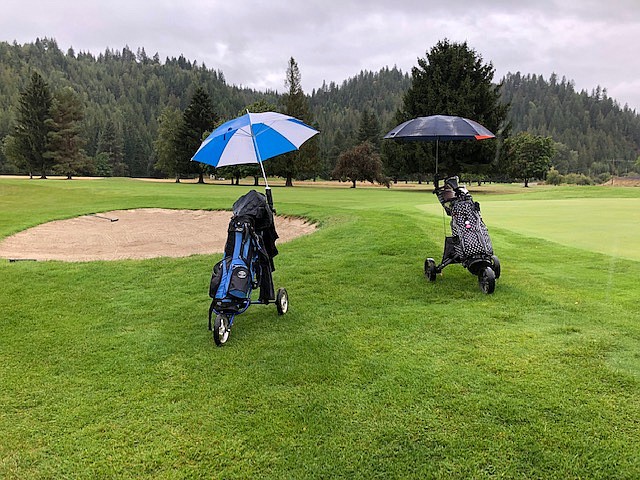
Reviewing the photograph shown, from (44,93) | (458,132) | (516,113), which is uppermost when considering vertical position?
(516,113)

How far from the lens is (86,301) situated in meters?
7.12

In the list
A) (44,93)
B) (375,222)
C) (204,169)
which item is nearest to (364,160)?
(204,169)

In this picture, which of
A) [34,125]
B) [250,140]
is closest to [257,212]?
[250,140]

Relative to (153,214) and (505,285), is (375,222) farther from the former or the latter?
(153,214)

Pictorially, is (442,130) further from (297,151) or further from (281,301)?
(297,151)

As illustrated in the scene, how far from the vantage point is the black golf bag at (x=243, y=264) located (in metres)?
5.21

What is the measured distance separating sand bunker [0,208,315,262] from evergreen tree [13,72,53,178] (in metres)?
54.1

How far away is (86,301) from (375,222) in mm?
8181

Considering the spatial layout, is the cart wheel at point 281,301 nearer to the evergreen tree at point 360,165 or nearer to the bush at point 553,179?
the evergreen tree at point 360,165

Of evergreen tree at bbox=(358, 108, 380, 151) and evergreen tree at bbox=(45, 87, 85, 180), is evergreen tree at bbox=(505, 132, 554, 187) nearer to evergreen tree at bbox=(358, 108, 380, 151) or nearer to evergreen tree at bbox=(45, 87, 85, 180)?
evergreen tree at bbox=(358, 108, 380, 151)

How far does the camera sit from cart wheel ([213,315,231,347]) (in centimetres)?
507

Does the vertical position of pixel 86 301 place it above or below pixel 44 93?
below

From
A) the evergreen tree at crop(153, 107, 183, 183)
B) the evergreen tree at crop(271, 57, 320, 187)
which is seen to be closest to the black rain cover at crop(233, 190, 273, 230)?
the evergreen tree at crop(271, 57, 320, 187)

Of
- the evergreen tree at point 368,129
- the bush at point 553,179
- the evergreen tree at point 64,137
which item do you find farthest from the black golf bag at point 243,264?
the bush at point 553,179
